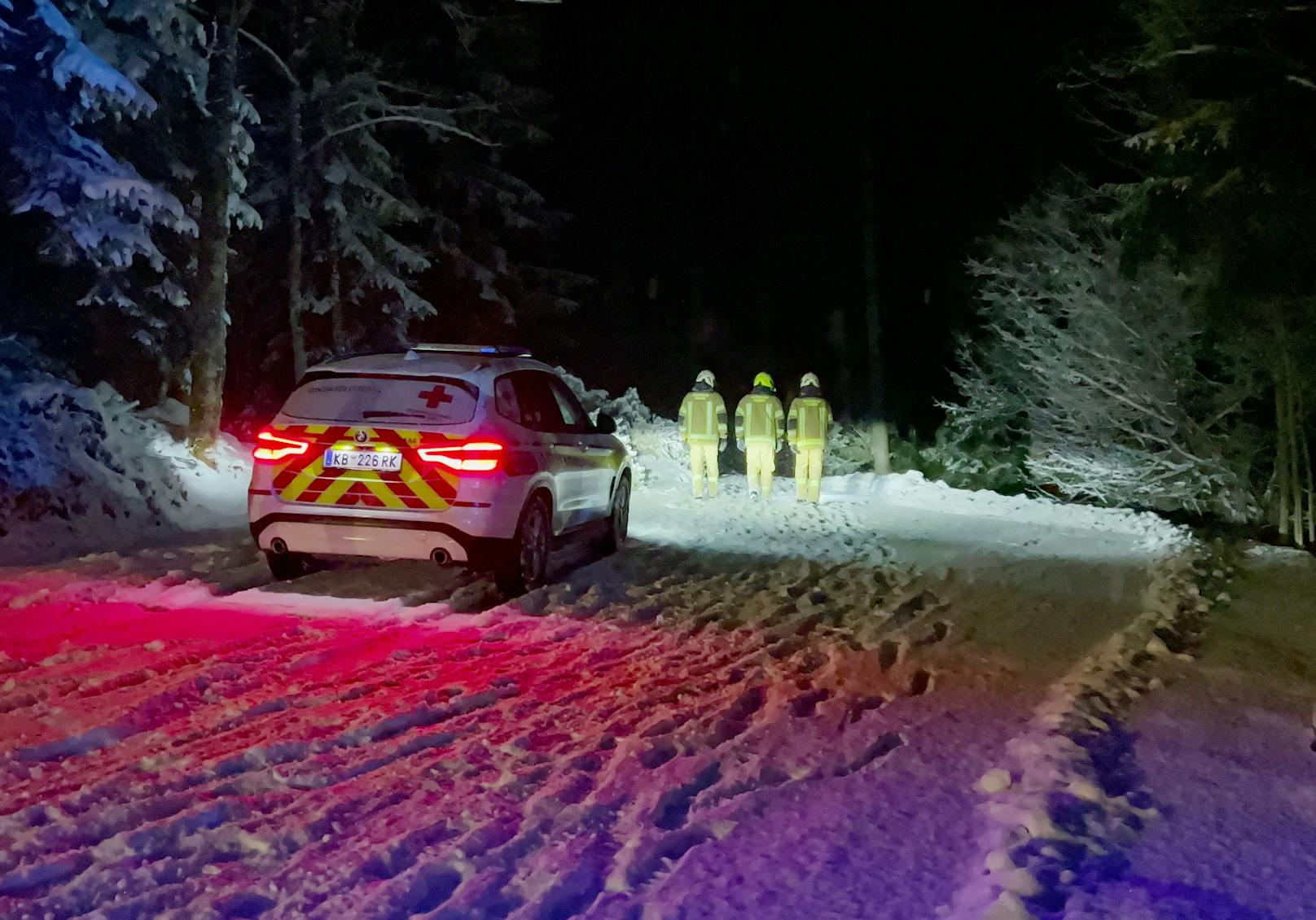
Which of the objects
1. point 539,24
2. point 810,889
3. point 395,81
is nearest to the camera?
point 810,889

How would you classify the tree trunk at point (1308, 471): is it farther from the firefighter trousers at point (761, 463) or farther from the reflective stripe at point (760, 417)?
the firefighter trousers at point (761, 463)

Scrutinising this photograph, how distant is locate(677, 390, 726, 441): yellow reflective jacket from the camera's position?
57.8 feet

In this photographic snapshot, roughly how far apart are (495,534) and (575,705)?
108 inches

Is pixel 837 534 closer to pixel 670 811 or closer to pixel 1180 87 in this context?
pixel 1180 87

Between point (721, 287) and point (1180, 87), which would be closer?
point (1180, 87)

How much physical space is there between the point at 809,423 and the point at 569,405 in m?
7.76

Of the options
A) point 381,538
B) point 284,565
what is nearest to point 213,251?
point 284,565

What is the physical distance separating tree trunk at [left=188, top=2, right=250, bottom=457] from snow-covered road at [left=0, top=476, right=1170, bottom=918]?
685 cm

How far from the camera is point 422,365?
28.6 ft

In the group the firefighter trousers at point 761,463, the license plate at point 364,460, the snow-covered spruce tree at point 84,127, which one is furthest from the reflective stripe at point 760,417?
the license plate at point 364,460

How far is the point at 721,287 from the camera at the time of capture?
4222 cm

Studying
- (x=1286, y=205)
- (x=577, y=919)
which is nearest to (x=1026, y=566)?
(x=1286, y=205)

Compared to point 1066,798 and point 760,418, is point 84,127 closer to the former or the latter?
point 760,418

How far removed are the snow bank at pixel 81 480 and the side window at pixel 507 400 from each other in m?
4.30
